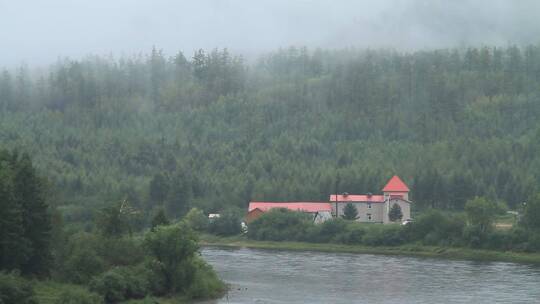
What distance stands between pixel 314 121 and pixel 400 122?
53.5 feet

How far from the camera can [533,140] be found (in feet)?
512

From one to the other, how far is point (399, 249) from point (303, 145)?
63203 millimetres

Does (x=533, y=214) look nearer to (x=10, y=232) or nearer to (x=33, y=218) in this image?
(x=33, y=218)

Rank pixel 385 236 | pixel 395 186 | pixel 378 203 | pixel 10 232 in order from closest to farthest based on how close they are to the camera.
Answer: pixel 10 232 < pixel 385 236 < pixel 378 203 < pixel 395 186

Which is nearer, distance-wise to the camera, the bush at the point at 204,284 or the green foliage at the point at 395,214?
the bush at the point at 204,284

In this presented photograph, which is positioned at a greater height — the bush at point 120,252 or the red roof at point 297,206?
the red roof at point 297,206

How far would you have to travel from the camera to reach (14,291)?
50.6 metres

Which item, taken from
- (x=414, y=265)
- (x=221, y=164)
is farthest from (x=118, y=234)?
(x=221, y=164)

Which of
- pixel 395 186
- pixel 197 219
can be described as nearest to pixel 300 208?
pixel 395 186

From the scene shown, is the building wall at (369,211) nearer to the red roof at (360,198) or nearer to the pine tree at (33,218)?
the red roof at (360,198)

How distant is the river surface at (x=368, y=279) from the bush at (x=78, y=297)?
36.5 ft

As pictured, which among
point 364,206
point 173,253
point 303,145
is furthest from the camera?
point 303,145

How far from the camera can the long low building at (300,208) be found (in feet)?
409

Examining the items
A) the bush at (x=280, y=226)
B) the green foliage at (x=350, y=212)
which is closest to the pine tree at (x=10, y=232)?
the bush at (x=280, y=226)
